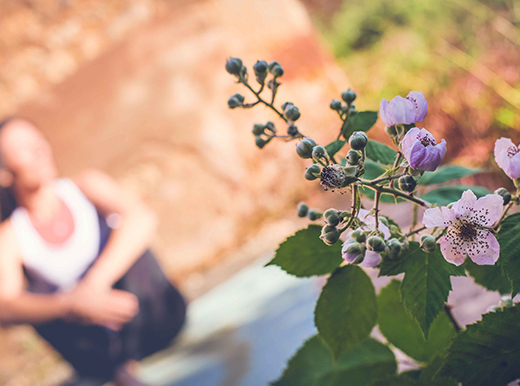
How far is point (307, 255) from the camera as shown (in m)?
0.23

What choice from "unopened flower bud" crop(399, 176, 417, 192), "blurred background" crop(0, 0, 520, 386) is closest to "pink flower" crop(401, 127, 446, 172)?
"unopened flower bud" crop(399, 176, 417, 192)

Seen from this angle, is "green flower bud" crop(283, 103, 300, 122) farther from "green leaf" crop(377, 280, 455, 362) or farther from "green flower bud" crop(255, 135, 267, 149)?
"green leaf" crop(377, 280, 455, 362)

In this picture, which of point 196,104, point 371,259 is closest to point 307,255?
point 371,259

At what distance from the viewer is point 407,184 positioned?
0.62ft

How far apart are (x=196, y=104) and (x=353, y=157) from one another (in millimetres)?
2071

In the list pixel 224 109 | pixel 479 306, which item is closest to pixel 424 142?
pixel 479 306

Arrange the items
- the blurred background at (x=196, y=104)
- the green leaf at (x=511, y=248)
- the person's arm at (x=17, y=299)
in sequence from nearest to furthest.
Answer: the green leaf at (x=511, y=248), the person's arm at (x=17, y=299), the blurred background at (x=196, y=104)

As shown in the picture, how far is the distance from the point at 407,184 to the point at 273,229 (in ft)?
6.66

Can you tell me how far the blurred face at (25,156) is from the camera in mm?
1556

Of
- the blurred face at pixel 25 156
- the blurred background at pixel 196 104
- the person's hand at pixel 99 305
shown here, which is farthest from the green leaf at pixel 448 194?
the blurred face at pixel 25 156

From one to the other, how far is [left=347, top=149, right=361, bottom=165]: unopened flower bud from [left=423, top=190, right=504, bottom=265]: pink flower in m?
0.04

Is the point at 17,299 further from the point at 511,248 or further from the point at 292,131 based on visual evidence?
the point at 511,248

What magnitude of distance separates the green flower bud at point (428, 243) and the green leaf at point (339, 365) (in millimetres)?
121

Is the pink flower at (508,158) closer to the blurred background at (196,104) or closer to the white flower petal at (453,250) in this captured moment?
the white flower petal at (453,250)
